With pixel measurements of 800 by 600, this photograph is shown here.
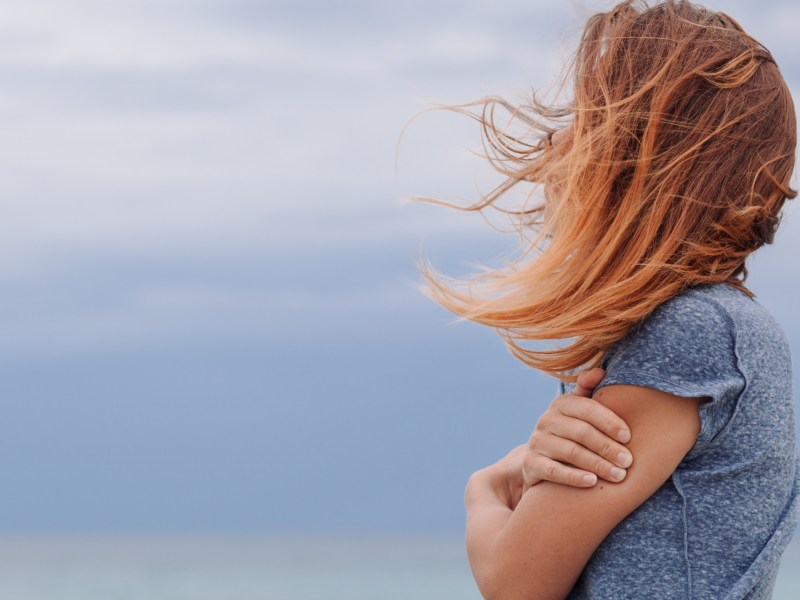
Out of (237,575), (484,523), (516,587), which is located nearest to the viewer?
(516,587)

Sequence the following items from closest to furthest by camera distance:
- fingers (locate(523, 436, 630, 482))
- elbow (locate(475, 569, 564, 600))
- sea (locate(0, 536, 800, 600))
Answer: fingers (locate(523, 436, 630, 482)), elbow (locate(475, 569, 564, 600)), sea (locate(0, 536, 800, 600))

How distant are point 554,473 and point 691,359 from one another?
1.00ft

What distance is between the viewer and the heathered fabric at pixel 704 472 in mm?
1900

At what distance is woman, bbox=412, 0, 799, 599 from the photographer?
1903 mm

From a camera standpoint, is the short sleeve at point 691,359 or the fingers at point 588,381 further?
the fingers at point 588,381

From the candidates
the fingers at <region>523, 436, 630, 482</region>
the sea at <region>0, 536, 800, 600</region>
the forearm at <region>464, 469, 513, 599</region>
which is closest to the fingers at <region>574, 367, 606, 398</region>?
the fingers at <region>523, 436, 630, 482</region>

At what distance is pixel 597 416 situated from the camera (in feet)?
6.29

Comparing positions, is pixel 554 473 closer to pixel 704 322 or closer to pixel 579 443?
pixel 579 443

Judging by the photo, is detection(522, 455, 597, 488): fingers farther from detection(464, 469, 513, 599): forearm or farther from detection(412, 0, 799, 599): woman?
detection(464, 469, 513, 599): forearm

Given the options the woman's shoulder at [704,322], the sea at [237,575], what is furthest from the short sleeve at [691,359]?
the sea at [237,575]

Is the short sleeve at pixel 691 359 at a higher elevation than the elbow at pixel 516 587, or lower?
higher

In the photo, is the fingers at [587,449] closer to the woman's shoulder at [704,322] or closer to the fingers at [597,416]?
the fingers at [597,416]

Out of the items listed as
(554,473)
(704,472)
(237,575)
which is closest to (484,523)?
(554,473)

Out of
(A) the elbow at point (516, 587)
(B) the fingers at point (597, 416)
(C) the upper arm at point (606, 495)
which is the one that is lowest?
(A) the elbow at point (516, 587)
